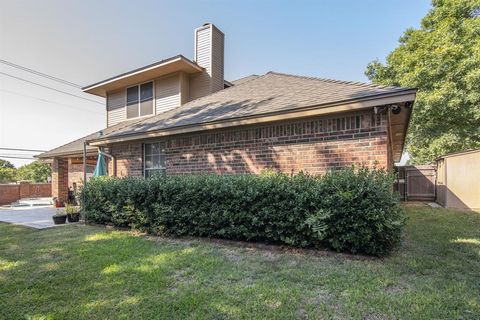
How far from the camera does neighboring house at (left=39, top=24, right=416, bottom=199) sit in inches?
201

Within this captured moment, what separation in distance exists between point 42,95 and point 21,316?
70.5 feet

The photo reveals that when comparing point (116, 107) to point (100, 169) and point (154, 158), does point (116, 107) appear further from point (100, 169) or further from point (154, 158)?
point (154, 158)

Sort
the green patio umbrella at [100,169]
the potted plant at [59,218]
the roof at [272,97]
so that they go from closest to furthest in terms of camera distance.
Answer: the roof at [272,97]
the potted plant at [59,218]
the green patio umbrella at [100,169]

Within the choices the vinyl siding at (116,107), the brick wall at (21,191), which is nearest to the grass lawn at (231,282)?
the vinyl siding at (116,107)

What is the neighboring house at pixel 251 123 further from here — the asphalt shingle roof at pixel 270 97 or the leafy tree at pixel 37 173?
the leafy tree at pixel 37 173

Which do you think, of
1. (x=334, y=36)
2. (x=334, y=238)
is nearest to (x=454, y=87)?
(x=334, y=36)

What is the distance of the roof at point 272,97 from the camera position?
5344 millimetres

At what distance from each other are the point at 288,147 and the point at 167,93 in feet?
23.4

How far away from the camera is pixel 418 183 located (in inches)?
550

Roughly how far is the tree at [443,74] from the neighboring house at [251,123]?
847 cm

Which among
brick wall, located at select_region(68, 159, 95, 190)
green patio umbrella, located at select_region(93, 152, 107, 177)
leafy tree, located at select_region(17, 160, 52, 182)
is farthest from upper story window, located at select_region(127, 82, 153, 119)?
leafy tree, located at select_region(17, 160, 52, 182)

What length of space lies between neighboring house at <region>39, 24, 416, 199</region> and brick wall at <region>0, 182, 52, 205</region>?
1213cm

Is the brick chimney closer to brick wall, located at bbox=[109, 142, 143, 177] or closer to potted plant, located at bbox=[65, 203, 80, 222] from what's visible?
brick wall, located at bbox=[109, 142, 143, 177]

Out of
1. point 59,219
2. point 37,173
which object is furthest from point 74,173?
point 37,173
